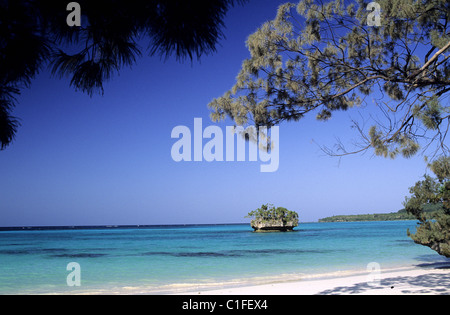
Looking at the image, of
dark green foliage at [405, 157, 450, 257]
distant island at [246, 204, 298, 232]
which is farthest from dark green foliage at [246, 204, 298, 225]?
dark green foliage at [405, 157, 450, 257]

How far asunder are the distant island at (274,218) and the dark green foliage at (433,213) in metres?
54.9

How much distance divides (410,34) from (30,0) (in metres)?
5.29

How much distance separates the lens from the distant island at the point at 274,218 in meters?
69.2

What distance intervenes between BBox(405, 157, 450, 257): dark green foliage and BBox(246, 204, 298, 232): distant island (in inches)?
2160

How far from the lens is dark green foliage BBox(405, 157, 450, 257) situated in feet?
40.0

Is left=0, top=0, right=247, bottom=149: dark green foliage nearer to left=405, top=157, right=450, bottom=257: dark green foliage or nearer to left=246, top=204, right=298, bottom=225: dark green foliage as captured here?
left=405, top=157, right=450, bottom=257: dark green foliage

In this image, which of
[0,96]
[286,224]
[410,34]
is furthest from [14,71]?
[286,224]

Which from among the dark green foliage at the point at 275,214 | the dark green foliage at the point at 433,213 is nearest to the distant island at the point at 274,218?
the dark green foliage at the point at 275,214

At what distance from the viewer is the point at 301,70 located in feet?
19.7

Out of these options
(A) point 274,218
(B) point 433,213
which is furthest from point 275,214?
(B) point 433,213

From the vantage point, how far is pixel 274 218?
69.2 meters

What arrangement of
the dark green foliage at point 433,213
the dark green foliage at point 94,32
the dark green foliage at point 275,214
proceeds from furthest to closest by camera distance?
the dark green foliage at point 275,214 < the dark green foliage at point 433,213 < the dark green foliage at point 94,32

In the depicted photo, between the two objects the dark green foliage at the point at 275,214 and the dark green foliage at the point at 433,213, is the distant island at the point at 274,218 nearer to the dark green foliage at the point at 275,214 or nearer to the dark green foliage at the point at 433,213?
the dark green foliage at the point at 275,214

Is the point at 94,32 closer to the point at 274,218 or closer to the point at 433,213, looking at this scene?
the point at 433,213
